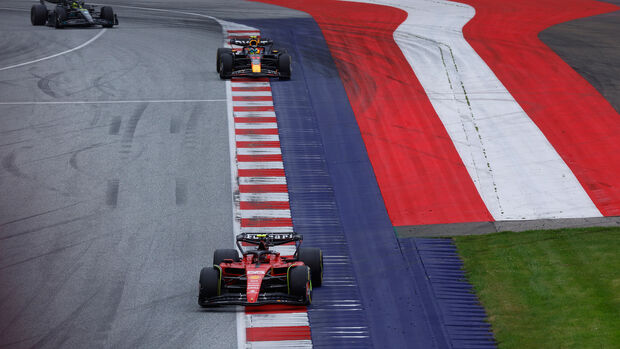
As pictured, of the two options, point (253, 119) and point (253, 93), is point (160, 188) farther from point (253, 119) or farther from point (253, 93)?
point (253, 93)

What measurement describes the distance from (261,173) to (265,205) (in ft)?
6.73

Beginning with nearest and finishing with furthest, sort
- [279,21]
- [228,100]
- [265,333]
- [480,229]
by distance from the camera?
[265,333] → [480,229] → [228,100] → [279,21]

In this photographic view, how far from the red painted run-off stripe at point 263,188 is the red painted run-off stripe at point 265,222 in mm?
1634

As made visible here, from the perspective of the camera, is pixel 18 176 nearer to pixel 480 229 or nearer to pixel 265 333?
pixel 265 333

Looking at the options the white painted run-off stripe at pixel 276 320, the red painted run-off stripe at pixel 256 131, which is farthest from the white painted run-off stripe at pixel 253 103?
the white painted run-off stripe at pixel 276 320

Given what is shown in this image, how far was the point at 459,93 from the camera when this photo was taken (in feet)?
105

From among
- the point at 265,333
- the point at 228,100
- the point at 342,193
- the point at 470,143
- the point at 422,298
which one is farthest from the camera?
the point at 228,100

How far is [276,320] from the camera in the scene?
1784 centimetres

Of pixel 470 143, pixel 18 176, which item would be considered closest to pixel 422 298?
pixel 470 143

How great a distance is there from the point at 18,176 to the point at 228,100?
851cm

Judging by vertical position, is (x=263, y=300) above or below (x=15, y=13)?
above

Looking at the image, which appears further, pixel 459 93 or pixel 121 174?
pixel 459 93

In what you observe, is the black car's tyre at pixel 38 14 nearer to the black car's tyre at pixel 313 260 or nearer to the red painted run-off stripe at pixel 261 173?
the red painted run-off stripe at pixel 261 173

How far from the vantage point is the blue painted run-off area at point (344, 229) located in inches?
707
